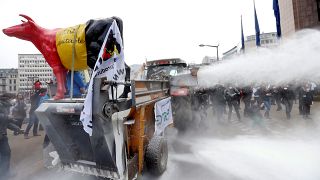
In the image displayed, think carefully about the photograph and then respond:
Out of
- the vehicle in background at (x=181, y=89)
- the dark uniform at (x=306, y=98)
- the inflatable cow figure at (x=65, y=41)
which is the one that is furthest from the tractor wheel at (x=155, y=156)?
the dark uniform at (x=306, y=98)

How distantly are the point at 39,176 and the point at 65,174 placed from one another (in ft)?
2.04

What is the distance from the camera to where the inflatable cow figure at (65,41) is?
3990mm

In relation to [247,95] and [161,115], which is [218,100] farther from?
[161,115]

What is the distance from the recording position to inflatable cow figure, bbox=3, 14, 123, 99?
3.99 m

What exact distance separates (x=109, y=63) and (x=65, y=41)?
112 cm

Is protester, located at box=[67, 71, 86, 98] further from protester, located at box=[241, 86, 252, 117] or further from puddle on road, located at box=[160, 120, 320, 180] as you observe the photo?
protester, located at box=[241, 86, 252, 117]

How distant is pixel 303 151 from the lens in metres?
6.24

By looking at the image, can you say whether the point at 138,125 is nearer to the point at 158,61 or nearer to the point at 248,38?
the point at 158,61

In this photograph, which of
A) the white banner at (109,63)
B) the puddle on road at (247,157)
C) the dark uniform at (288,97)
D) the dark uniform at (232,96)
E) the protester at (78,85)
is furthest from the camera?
the dark uniform at (288,97)

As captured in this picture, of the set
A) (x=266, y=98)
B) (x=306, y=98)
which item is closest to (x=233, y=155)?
(x=306, y=98)

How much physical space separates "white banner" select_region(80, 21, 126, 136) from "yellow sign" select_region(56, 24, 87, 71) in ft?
2.15

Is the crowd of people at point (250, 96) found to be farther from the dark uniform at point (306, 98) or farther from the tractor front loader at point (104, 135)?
the tractor front loader at point (104, 135)

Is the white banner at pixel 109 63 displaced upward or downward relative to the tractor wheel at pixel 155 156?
upward

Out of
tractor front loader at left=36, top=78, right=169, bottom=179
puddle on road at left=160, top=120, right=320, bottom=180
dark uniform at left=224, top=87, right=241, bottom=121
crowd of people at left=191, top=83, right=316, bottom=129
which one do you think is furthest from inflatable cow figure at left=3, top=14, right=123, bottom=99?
dark uniform at left=224, top=87, right=241, bottom=121
